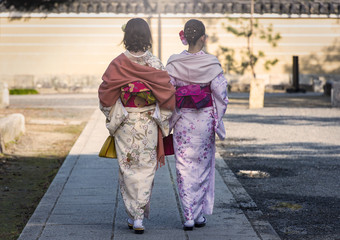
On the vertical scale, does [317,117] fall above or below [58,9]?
below

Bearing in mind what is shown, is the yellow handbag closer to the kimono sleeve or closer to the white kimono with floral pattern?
the white kimono with floral pattern

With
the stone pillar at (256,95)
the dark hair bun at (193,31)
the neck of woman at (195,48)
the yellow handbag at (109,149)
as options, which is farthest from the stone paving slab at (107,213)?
the stone pillar at (256,95)

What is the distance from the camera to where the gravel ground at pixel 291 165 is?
6.07 meters

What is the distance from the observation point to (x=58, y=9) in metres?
26.6

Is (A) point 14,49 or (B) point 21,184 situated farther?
(A) point 14,49

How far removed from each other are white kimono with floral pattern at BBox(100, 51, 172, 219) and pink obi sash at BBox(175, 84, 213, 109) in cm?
28

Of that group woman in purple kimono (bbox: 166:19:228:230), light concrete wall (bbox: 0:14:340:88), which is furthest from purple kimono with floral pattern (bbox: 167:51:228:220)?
light concrete wall (bbox: 0:14:340:88)

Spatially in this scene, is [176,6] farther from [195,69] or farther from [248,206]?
[195,69]

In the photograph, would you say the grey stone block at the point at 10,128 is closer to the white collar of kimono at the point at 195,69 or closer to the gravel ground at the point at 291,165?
the gravel ground at the point at 291,165

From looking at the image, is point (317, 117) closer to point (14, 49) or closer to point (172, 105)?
point (172, 105)

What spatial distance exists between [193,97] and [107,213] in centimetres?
136

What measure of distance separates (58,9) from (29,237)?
72.8 ft

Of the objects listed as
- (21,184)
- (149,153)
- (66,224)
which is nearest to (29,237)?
(66,224)

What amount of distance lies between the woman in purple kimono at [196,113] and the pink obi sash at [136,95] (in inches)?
13.4
